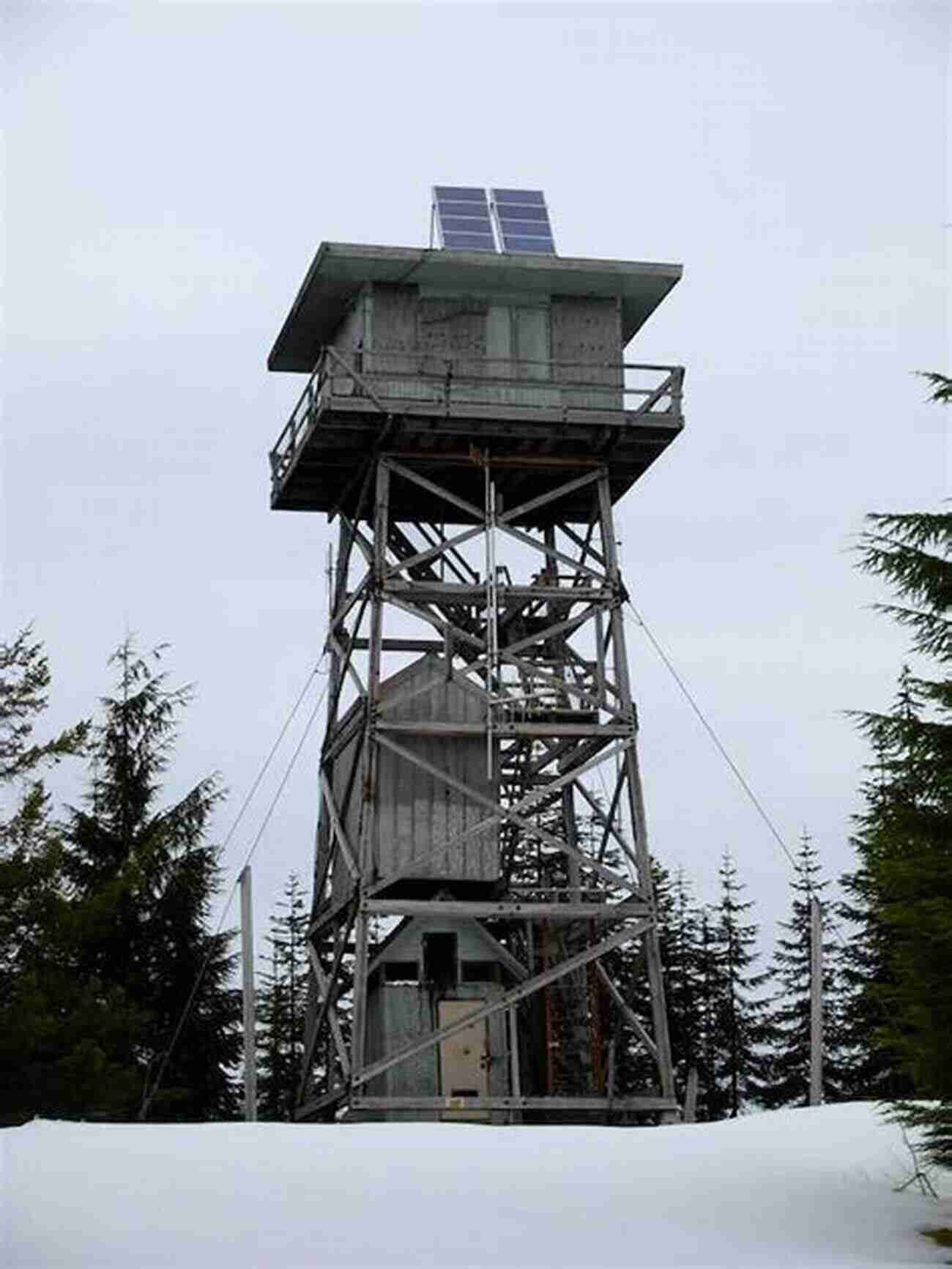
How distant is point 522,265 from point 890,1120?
2048cm

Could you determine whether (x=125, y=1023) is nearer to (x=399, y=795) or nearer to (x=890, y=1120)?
(x=399, y=795)

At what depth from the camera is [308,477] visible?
37.5m

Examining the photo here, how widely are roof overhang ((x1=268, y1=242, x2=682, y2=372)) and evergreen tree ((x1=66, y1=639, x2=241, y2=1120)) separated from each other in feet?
34.0

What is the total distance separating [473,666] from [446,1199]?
58.3 ft

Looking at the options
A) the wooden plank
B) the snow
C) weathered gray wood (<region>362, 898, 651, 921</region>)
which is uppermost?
weathered gray wood (<region>362, 898, 651, 921</region>)

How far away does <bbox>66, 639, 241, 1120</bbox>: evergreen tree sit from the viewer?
42.3m

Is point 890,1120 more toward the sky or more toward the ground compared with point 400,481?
more toward the ground

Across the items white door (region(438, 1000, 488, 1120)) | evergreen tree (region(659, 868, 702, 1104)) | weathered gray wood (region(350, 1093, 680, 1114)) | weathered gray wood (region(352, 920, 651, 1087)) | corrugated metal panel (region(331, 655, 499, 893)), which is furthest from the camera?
evergreen tree (region(659, 868, 702, 1104))

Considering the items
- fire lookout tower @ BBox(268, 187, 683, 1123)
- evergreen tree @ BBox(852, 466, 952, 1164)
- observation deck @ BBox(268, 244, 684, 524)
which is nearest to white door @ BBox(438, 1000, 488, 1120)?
fire lookout tower @ BBox(268, 187, 683, 1123)

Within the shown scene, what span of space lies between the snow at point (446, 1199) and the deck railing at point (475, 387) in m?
15.5

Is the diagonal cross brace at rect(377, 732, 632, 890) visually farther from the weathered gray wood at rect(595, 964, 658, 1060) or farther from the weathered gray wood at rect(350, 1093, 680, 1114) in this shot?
the weathered gray wood at rect(350, 1093, 680, 1114)

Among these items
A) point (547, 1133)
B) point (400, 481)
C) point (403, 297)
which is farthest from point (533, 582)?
point (547, 1133)

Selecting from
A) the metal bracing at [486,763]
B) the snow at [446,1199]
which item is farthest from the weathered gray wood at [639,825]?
the snow at [446,1199]

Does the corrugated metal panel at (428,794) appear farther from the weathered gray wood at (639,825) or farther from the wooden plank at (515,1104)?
the wooden plank at (515,1104)
